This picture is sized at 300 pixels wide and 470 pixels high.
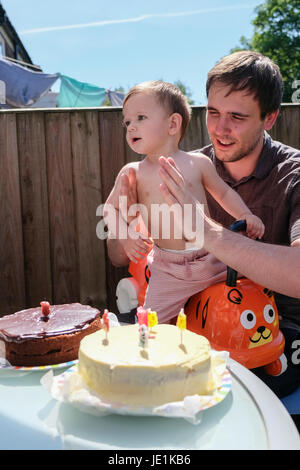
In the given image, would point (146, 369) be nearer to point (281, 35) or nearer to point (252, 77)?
point (252, 77)

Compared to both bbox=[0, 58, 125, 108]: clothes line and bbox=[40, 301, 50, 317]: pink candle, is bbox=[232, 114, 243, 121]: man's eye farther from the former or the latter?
bbox=[0, 58, 125, 108]: clothes line

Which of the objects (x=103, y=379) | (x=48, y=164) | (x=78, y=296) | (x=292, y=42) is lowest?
(x=78, y=296)

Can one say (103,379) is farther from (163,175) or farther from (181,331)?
(163,175)

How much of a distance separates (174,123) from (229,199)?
44 centimetres

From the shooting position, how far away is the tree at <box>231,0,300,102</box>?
23.3m

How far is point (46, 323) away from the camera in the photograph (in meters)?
1.29

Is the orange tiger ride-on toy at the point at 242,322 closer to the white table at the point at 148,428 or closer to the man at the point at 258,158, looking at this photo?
the man at the point at 258,158

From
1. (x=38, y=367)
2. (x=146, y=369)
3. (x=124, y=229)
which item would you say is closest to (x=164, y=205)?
(x=124, y=229)

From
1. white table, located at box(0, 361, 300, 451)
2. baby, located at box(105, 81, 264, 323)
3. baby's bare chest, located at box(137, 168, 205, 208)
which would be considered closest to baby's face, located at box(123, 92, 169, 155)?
baby, located at box(105, 81, 264, 323)

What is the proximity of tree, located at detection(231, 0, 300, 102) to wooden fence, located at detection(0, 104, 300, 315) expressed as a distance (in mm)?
22029

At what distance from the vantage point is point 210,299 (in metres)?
1.62

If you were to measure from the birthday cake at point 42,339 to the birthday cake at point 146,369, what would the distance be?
0.22 meters

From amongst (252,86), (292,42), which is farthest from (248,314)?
(292,42)
